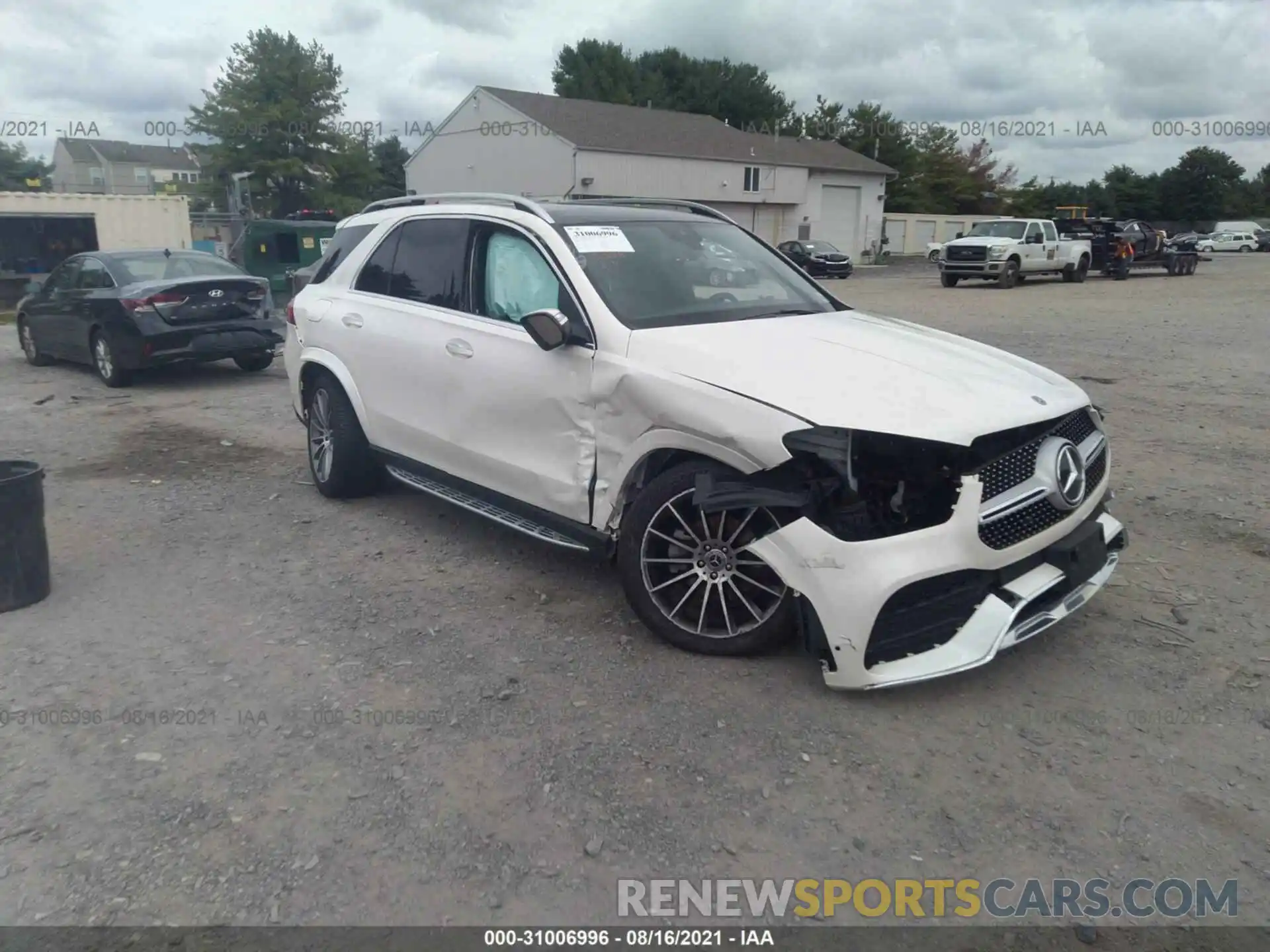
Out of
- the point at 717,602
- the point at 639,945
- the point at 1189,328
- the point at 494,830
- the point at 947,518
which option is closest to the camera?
the point at 639,945

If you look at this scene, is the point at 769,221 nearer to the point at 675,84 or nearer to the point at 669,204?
the point at 675,84

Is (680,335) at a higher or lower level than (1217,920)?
higher

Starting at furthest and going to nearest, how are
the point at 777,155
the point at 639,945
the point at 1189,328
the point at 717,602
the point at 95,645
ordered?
the point at 777,155, the point at 1189,328, the point at 95,645, the point at 717,602, the point at 639,945

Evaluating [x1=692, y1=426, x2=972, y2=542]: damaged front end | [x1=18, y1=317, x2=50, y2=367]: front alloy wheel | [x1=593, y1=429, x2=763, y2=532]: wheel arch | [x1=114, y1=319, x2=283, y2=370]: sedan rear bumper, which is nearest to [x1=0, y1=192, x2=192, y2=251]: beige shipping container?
[x1=18, y1=317, x2=50, y2=367]: front alloy wheel

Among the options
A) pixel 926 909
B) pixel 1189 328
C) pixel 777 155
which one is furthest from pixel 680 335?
pixel 777 155

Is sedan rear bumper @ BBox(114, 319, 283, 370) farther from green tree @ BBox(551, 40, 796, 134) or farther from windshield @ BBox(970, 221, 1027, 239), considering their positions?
green tree @ BBox(551, 40, 796, 134)

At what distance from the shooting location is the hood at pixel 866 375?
3.67 m

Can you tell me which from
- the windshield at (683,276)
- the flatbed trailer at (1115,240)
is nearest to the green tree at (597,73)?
the flatbed trailer at (1115,240)

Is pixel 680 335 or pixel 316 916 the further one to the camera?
Result: pixel 680 335

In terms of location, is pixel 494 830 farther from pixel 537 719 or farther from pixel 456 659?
pixel 456 659

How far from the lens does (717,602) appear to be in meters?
4.11

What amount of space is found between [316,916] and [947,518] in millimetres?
2454

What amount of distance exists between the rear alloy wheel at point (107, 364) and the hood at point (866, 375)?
9.08 meters

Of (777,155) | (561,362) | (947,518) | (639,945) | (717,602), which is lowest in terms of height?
(639,945)
